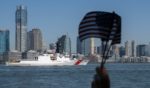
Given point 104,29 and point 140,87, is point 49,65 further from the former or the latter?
point 104,29

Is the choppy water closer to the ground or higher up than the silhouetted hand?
closer to the ground

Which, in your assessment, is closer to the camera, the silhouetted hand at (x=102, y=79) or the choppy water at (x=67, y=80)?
the silhouetted hand at (x=102, y=79)

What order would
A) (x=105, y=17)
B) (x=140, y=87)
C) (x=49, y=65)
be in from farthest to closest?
(x=49, y=65) → (x=140, y=87) → (x=105, y=17)

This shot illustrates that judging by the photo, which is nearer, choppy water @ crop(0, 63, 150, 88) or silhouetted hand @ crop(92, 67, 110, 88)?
silhouetted hand @ crop(92, 67, 110, 88)

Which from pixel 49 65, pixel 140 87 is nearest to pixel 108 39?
pixel 140 87

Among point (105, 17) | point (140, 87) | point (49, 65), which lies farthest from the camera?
point (49, 65)

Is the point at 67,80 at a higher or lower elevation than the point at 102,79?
lower

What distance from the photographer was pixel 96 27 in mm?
16953

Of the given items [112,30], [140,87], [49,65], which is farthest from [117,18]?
[49,65]

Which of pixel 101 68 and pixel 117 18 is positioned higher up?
pixel 117 18

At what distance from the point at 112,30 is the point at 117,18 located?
17.2 inches

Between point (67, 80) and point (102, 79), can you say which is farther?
point (67, 80)

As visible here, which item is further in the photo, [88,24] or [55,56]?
[55,56]

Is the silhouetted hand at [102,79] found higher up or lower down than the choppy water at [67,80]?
higher up
